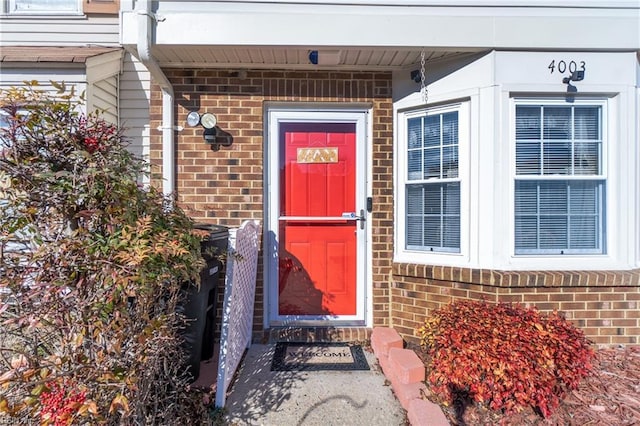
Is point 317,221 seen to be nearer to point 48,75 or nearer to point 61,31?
point 48,75

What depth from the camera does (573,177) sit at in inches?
121

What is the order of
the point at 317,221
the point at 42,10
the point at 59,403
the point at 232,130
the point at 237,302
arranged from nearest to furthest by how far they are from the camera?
the point at 59,403, the point at 237,302, the point at 232,130, the point at 317,221, the point at 42,10

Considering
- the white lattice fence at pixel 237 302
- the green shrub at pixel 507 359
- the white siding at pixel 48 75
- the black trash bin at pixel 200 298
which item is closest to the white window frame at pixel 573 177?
the green shrub at pixel 507 359

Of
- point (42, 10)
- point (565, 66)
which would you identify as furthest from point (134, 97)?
point (565, 66)

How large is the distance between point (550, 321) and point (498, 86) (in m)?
1.93

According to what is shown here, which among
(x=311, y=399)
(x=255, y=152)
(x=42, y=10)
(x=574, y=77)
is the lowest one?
(x=311, y=399)

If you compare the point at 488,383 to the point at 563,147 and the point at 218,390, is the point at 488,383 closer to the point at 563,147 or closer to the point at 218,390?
the point at 218,390

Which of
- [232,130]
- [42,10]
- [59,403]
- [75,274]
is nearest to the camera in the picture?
[59,403]

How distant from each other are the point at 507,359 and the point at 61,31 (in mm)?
5592

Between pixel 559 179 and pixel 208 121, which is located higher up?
pixel 208 121

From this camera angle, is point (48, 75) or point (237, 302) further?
point (48, 75)

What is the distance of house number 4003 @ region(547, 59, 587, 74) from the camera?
3014 millimetres

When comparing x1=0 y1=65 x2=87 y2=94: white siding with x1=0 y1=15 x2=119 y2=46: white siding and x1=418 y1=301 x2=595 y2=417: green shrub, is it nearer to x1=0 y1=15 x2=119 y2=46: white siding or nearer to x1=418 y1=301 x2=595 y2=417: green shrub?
x1=0 y1=15 x2=119 y2=46: white siding

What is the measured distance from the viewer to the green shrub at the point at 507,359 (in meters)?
2.21
